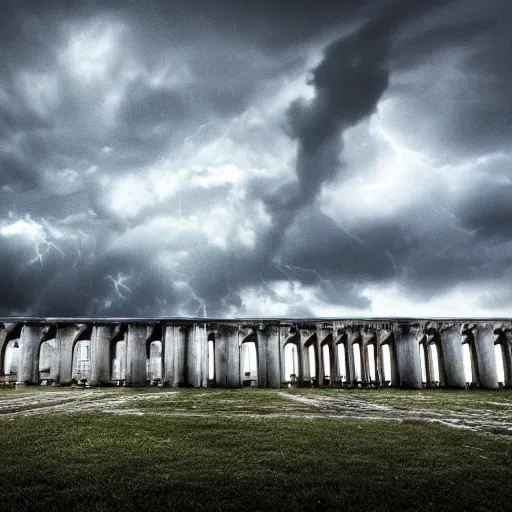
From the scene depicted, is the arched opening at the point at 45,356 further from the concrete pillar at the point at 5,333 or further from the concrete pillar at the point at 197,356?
the concrete pillar at the point at 197,356

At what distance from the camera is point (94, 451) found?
25.1ft

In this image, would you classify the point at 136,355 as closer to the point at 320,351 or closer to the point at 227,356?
the point at 227,356

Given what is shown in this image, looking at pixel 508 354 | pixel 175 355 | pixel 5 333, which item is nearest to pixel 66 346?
pixel 5 333

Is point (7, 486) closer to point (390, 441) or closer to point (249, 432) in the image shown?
point (249, 432)

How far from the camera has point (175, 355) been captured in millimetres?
32125

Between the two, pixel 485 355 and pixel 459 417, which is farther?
pixel 485 355

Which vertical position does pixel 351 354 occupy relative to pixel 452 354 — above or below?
above

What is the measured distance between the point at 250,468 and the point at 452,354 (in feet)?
104

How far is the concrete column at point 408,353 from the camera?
33.8 meters

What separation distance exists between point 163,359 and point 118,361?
22.1 meters

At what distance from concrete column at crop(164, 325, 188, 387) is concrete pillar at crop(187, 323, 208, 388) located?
15.6 inches

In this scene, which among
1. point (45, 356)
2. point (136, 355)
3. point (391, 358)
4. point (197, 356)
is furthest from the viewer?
point (45, 356)

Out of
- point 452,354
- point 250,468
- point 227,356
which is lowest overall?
point 250,468

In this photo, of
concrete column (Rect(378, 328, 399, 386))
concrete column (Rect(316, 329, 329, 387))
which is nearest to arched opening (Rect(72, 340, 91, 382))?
concrete column (Rect(316, 329, 329, 387))
